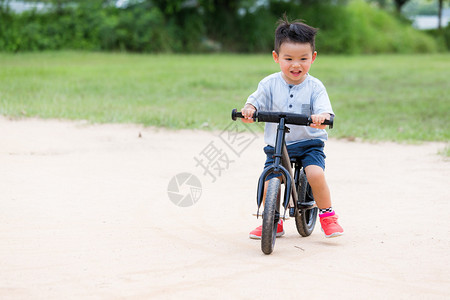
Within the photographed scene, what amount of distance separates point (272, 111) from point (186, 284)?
1.28 metres

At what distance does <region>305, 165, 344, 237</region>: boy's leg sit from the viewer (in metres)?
4.35

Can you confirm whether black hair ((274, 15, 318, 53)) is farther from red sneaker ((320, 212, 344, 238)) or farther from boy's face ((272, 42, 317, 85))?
red sneaker ((320, 212, 344, 238))

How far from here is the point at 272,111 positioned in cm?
425

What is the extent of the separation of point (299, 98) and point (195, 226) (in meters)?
1.27

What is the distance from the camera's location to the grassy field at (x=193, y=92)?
960cm

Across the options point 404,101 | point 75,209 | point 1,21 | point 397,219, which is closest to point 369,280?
point 397,219

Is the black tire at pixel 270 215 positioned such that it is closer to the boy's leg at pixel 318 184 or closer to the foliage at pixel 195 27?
the boy's leg at pixel 318 184

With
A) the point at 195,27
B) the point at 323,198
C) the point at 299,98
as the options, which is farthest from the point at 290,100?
the point at 195,27

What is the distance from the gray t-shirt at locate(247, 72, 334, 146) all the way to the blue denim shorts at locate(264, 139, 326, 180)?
0.03 m

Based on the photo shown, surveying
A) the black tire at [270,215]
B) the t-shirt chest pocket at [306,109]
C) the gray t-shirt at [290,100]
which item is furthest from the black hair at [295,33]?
the black tire at [270,215]

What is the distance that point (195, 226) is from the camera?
4887 mm

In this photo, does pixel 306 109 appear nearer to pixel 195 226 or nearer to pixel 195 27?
pixel 195 226

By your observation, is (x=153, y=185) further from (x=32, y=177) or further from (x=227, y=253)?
(x=227, y=253)

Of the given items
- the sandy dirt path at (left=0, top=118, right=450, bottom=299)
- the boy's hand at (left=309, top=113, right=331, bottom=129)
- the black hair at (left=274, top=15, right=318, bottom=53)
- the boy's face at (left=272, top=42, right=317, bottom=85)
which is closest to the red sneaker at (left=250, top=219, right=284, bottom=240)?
the sandy dirt path at (left=0, top=118, right=450, bottom=299)
